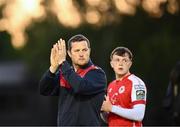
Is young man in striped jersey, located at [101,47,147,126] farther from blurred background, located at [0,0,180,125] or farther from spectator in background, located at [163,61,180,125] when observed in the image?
blurred background, located at [0,0,180,125]

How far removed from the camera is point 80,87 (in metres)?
8.51

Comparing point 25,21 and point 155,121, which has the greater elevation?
point 25,21

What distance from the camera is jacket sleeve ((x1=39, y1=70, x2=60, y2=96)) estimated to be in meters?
8.80

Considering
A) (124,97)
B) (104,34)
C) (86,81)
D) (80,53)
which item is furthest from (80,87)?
(104,34)

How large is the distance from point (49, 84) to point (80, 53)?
49 centimetres

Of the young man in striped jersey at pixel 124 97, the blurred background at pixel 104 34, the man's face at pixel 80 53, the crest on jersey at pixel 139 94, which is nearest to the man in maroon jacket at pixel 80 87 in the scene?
the man's face at pixel 80 53

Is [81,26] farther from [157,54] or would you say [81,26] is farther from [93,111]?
[93,111]

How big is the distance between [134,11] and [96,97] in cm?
2813

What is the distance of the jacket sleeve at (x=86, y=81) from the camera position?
849cm

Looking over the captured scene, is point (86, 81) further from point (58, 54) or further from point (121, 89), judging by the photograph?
point (121, 89)

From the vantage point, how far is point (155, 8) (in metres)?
35.5

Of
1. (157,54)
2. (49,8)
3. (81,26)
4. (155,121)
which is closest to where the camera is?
(155,121)

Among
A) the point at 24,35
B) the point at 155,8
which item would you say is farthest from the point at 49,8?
the point at 155,8

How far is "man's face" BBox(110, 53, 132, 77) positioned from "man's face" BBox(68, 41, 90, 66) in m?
0.49
